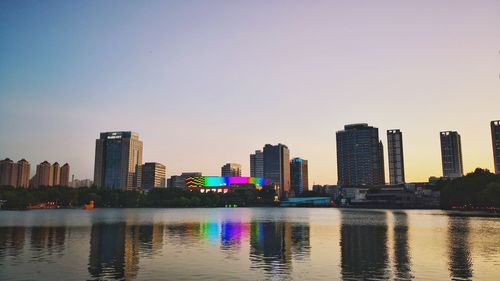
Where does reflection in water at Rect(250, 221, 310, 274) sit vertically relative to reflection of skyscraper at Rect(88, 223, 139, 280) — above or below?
below

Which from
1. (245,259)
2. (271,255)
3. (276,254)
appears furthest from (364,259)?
(245,259)

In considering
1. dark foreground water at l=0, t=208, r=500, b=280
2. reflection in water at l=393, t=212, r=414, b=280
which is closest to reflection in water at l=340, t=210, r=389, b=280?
dark foreground water at l=0, t=208, r=500, b=280

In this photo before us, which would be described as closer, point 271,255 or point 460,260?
point 460,260

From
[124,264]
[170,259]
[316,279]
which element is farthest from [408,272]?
[124,264]

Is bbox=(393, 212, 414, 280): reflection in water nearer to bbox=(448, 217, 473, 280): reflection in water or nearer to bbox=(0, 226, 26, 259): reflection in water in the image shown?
bbox=(448, 217, 473, 280): reflection in water

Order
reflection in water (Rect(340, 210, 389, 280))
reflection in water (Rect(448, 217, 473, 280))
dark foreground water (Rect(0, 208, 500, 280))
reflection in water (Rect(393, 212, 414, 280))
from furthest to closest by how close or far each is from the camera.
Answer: reflection in water (Rect(448, 217, 473, 280))
reflection in water (Rect(340, 210, 389, 280))
dark foreground water (Rect(0, 208, 500, 280))
reflection in water (Rect(393, 212, 414, 280))

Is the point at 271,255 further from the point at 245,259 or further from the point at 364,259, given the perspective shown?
the point at 364,259

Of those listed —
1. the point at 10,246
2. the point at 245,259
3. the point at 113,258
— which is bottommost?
the point at 245,259

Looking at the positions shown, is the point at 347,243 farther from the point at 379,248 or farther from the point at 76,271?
the point at 76,271

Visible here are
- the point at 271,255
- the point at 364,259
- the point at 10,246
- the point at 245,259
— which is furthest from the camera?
the point at 10,246

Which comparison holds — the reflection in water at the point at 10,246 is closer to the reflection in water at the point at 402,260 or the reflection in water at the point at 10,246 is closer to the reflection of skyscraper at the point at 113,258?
the reflection of skyscraper at the point at 113,258

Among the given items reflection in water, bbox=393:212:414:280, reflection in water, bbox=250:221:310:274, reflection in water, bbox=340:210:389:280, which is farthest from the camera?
reflection in water, bbox=250:221:310:274

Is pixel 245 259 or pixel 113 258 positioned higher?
pixel 113 258

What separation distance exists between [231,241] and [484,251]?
35256 millimetres
